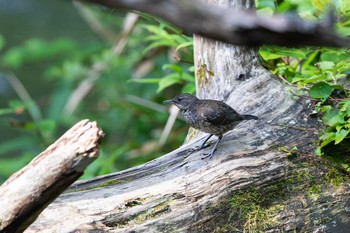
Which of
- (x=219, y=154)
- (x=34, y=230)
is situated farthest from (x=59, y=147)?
(x=219, y=154)

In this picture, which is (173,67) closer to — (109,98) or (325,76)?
(325,76)

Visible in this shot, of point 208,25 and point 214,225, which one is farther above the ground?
point 208,25

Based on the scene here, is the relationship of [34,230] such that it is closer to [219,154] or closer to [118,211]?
[118,211]

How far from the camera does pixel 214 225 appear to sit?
3.58 metres

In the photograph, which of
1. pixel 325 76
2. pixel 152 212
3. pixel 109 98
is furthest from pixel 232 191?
pixel 109 98

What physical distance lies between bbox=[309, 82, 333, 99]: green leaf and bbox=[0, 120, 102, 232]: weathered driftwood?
75.0 inches

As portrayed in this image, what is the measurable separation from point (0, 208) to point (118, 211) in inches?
36.6

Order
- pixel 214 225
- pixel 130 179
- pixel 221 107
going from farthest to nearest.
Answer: pixel 221 107 < pixel 130 179 < pixel 214 225

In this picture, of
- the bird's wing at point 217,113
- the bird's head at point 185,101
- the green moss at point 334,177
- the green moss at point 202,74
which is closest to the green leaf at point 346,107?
the green moss at point 334,177

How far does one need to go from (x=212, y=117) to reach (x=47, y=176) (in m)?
1.85

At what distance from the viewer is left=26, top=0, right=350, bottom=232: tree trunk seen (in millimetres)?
3461

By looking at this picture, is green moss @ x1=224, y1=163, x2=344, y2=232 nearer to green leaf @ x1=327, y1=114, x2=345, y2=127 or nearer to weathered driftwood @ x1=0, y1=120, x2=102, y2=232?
green leaf @ x1=327, y1=114, x2=345, y2=127

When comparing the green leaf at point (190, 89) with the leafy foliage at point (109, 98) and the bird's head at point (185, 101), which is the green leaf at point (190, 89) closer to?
the bird's head at point (185, 101)

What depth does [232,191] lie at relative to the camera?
12.1 feet
